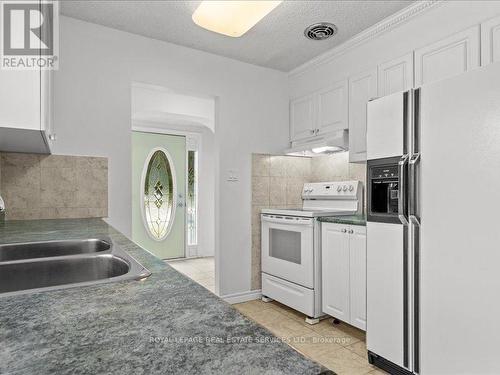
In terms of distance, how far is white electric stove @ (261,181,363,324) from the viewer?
2.63 m

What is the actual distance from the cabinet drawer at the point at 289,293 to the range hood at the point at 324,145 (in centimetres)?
127

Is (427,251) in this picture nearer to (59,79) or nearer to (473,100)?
(473,100)

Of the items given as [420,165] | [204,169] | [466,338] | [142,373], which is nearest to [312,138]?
[420,165]

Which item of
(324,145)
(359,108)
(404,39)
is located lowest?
(324,145)

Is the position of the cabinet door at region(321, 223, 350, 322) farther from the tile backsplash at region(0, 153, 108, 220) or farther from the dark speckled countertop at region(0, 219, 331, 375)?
the dark speckled countertop at region(0, 219, 331, 375)

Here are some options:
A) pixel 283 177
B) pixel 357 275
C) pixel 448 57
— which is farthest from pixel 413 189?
pixel 283 177

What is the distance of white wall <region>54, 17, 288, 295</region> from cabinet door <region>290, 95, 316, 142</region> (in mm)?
93

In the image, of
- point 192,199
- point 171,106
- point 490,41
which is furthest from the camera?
point 192,199

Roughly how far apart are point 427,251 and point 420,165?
0.44 metres

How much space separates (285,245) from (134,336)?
2544 mm

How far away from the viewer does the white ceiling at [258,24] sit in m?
2.26

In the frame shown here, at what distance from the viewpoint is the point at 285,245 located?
9.59ft

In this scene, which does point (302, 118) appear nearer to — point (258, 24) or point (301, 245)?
point (258, 24)

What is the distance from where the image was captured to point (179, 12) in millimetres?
2354
